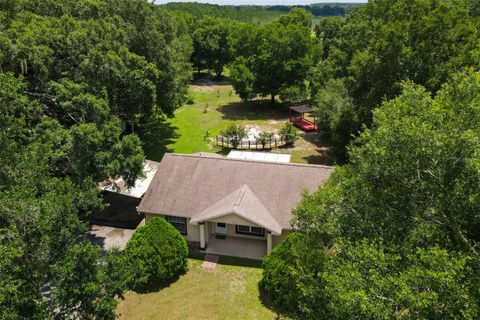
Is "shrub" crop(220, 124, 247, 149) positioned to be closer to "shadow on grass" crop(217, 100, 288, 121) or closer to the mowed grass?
"shadow on grass" crop(217, 100, 288, 121)

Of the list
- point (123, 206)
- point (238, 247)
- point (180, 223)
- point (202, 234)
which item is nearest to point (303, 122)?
point (123, 206)

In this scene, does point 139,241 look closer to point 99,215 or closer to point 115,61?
point 99,215

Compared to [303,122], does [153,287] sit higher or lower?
lower

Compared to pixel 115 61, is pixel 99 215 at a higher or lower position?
lower

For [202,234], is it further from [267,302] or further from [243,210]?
[267,302]

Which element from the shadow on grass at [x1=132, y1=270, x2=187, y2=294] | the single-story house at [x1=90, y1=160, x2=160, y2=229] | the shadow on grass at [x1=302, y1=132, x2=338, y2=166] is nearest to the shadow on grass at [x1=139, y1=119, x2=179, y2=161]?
the single-story house at [x1=90, y1=160, x2=160, y2=229]

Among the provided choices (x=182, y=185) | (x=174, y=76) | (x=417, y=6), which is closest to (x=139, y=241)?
(x=182, y=185)
